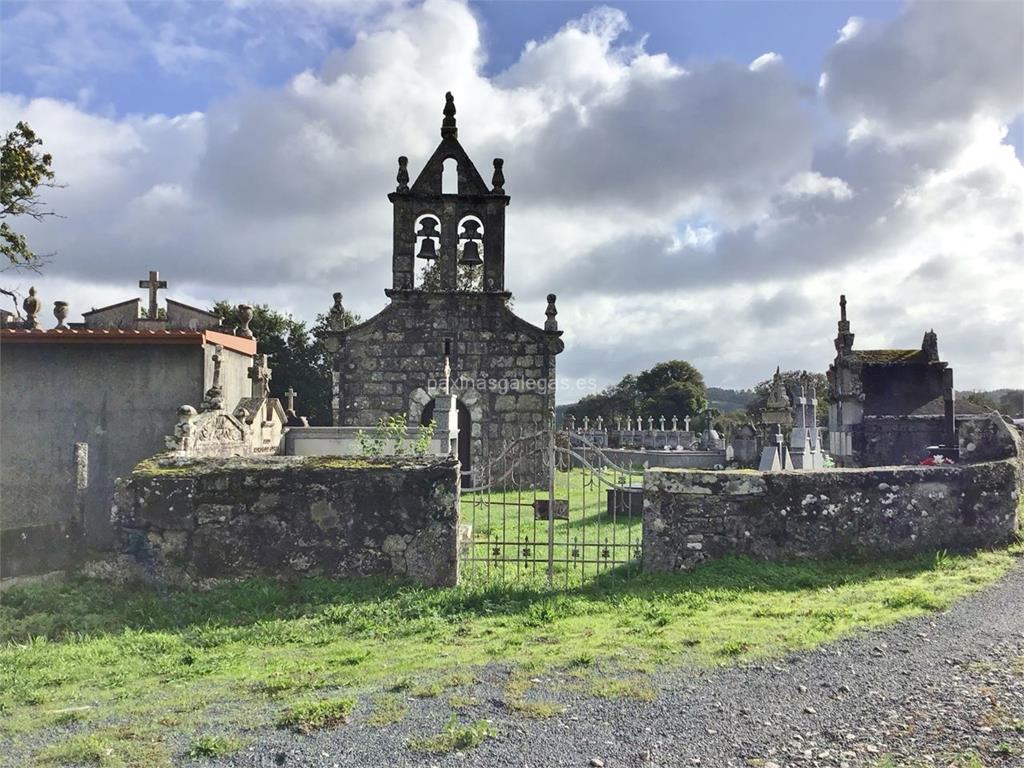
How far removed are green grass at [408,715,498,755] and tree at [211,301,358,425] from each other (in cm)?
3507

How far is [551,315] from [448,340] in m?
2.70

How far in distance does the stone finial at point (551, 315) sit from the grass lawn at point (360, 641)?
36.9ft

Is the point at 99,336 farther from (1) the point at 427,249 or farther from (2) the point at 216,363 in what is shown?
(1) the point at 427,249

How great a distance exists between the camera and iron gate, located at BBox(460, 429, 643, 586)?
26.1 ft

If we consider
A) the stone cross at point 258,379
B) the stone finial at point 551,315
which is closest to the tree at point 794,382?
the stone finial at point 551,315

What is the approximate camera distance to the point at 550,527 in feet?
26.1

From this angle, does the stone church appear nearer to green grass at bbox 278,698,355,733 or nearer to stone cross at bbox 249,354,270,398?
stone cross at bbox 249,354,270,398

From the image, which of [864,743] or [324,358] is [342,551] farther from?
[324,358]

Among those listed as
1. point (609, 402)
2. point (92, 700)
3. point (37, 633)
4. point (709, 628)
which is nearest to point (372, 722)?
point (92, 700)

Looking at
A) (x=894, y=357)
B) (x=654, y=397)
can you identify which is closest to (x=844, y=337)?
(x=894, y=357)

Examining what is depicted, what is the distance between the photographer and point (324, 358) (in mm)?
42406

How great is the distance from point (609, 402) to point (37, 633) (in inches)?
2286

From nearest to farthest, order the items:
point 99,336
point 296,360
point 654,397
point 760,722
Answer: point 760,722 → point 99,336 → point 296,360 → point 654,397

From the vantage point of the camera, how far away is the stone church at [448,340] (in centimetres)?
1861
